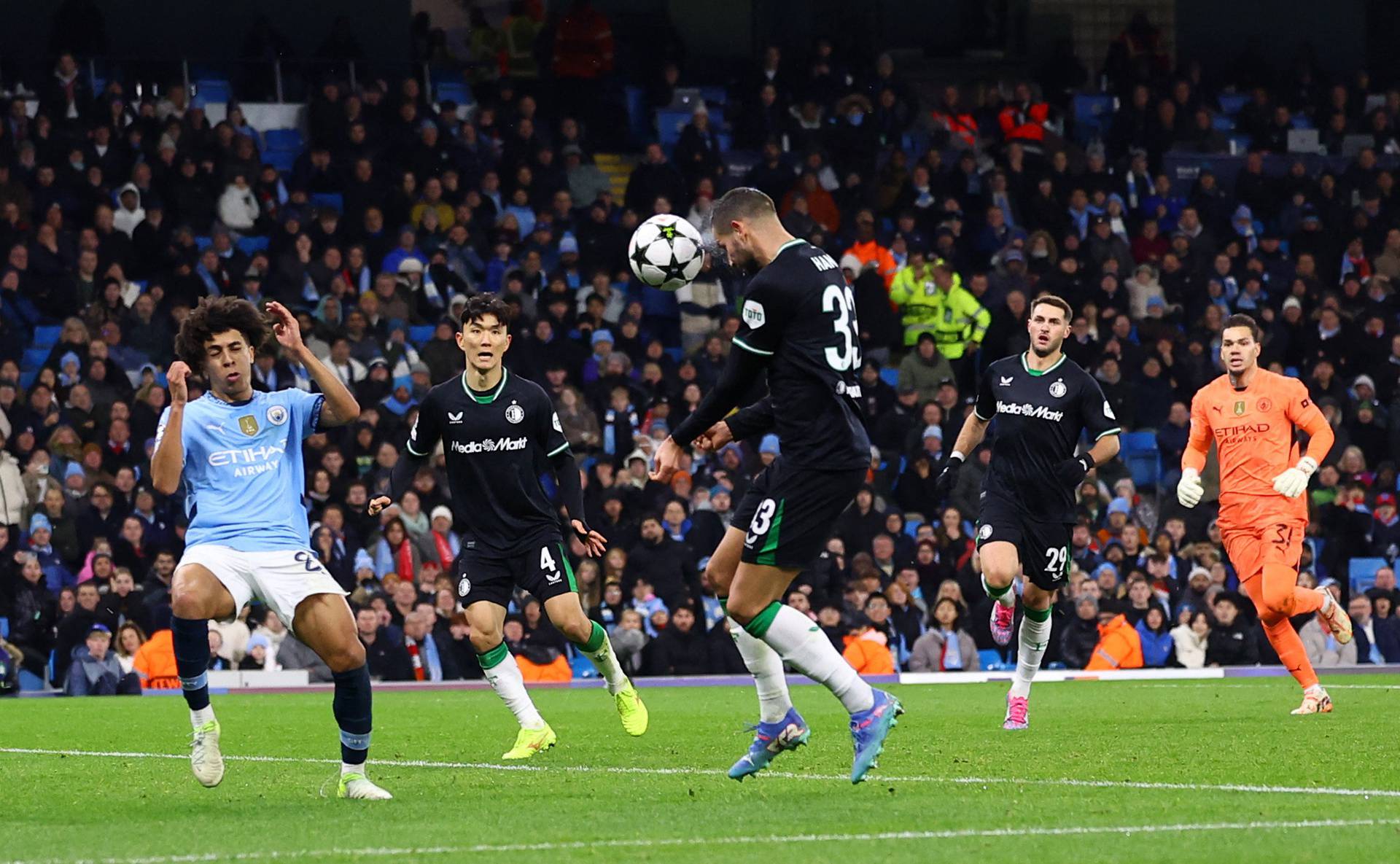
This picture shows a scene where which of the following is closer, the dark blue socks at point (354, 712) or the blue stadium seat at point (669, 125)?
the dark blue socks at point (354, 712)

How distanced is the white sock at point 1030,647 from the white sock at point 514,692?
10.3ft

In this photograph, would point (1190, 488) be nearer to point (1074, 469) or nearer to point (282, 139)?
point (1074, 469)

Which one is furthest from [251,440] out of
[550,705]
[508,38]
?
[508,38]

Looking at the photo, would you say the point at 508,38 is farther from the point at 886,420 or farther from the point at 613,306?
the point at 886,420

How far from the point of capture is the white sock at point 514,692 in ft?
37.4

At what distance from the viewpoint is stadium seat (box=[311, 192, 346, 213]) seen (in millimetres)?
25750

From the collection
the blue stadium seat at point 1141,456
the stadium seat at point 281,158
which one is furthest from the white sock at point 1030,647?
the stadium seat at point 281,158

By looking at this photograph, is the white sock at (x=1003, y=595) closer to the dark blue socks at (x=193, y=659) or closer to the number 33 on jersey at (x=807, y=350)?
the number 33 on jersey at (x=807, y=350)

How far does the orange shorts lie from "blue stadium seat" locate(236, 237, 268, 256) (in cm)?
1427

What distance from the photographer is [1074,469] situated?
12562 millimetres

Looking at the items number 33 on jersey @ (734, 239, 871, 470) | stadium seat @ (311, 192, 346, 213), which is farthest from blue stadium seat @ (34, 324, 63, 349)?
number 33 on jersey @ (734, 239, 871, 470)

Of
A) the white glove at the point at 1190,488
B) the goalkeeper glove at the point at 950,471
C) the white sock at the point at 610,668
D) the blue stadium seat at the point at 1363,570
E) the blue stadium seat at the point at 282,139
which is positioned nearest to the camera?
the white sock at the point at 610,668

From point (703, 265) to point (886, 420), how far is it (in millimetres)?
13432

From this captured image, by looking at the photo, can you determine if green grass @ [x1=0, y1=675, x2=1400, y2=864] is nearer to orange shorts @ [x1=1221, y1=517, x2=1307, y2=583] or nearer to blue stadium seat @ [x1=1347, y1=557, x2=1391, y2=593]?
orange shorts @ [x1=1221, y1=517, x2=1307, y2=583]
